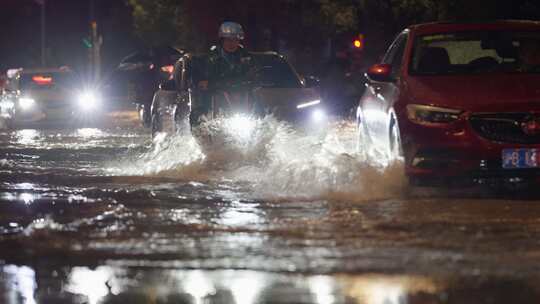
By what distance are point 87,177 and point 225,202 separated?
3.37 m

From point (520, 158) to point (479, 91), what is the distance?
2.25 ft

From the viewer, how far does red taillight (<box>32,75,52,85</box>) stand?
101ft

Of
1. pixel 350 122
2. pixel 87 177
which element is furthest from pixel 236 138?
pixel 350 122

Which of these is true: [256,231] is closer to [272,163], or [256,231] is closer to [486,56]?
[486,56]

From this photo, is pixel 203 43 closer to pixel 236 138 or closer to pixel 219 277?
pixel 236 138

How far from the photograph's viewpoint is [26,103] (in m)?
30.1

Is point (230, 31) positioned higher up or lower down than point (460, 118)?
higher up

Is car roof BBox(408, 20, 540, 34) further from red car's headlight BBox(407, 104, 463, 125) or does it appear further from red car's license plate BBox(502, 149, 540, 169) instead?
red car's license plate BBox(502, 149, 540, 169)

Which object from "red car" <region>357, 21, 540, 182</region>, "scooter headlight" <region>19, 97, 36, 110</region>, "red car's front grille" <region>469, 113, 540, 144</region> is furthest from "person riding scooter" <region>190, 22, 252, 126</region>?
"scooter headlight" <region>19, 97, 36, 110</region>

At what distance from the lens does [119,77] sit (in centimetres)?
3603

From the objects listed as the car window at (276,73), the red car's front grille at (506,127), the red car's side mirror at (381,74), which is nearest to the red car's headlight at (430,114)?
the red car's front grille at (506,127)

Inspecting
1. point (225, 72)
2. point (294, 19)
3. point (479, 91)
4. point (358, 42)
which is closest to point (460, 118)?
point (479, 91)

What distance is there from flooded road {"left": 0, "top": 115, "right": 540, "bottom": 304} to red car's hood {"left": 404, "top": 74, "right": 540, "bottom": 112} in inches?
28.9

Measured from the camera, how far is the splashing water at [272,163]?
42.2 ft
